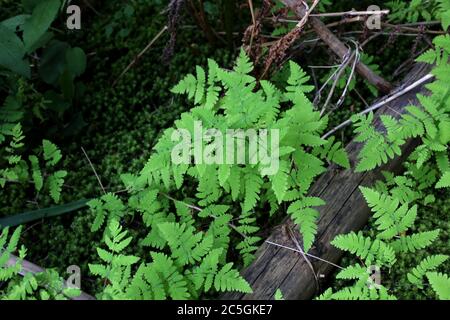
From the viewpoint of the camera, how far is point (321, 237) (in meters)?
2.74

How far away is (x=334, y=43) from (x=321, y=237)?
116 cm

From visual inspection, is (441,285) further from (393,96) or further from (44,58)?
(44,58)

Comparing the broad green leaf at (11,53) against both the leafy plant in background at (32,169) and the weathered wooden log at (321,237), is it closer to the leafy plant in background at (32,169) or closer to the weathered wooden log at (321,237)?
the leafy plant in background at (32,169)

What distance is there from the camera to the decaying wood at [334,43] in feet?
10.1

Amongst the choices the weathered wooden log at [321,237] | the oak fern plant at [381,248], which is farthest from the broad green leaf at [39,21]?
the oak fern plant at [381,248]

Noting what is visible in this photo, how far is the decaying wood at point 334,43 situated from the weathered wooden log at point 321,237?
0.67 feet

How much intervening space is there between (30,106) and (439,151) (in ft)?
8.05

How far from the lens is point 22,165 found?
320 cm

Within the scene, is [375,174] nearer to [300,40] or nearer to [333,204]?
[333,204]

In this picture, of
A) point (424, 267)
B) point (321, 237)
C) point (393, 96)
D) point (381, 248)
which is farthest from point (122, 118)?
point (424, 267)

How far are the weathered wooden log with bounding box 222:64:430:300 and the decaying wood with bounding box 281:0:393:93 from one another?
0.21 meters

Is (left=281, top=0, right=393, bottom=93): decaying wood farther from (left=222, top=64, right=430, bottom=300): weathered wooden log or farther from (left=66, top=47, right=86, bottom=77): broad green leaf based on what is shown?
(left=66, top=47, right=86, bottom=77): broad green leaf

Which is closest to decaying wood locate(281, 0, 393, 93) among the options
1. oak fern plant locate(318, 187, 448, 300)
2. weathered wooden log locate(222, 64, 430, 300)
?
weathered wooden log locate(222, 64, 430, 300)
